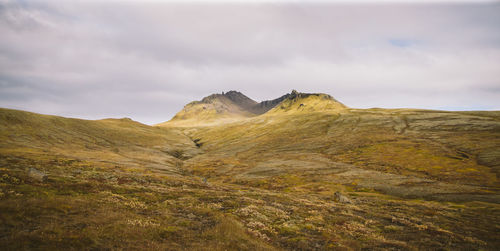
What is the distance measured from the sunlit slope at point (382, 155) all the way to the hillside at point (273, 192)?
1.91 ft

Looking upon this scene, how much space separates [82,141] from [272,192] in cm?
13081

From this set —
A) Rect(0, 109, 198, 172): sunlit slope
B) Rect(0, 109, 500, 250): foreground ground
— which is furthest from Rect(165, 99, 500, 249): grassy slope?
Rect(0, 109, 198, 172): sunlit slope

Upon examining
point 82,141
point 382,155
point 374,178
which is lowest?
point 374,178

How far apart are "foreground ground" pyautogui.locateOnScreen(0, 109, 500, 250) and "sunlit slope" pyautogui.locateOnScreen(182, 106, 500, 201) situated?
0.61 metres

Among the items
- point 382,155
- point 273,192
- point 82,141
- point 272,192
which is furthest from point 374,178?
point 82,141

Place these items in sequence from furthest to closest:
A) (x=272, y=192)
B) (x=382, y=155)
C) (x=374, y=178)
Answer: (x=382, y=155) < (x=374, y=178) < (x=272, y=192)

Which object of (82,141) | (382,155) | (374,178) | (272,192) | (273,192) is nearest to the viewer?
(272,192)

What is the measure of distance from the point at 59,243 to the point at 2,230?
438 cm

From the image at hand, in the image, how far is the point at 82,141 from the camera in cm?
13775

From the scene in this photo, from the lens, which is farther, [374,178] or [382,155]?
[382,155]

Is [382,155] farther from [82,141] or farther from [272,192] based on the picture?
[82,141]

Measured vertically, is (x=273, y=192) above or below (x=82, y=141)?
below

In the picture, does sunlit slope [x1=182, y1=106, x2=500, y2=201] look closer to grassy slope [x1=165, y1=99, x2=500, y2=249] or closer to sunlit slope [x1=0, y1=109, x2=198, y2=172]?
grassy slope [x1=165, y1=99, x2=500, y2=249]

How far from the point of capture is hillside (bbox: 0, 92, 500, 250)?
62.0 feet
